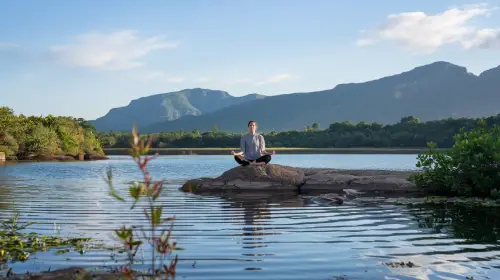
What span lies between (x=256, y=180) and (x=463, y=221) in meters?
7.99

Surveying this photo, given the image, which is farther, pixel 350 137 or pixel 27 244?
pixel 350 137

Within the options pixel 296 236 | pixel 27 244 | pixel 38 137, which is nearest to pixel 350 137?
pixel 38 137

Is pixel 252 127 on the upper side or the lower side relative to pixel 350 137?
lower

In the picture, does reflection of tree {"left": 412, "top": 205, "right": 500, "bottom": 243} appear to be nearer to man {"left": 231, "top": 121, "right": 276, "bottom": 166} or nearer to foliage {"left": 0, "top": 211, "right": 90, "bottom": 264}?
man {"left": 231, "top": 121, "right": 276, "bottom": 166}

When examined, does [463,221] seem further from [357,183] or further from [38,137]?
[38,137]

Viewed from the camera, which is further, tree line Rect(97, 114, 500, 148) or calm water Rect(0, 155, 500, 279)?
tree line Rect(97, 114, 500, 148)

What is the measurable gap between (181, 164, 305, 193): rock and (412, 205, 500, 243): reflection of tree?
5.25 m

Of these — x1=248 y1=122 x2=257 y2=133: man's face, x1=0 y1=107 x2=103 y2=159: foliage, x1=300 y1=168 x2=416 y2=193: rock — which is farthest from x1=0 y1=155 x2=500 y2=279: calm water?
x1=0 y1=107 x2=103 y2=159: foliage

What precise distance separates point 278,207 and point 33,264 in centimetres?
756

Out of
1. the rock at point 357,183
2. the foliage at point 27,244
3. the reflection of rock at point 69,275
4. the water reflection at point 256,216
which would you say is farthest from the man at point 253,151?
the reflection of rock at point 69,275

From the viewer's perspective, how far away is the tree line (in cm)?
10038

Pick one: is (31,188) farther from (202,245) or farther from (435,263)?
(435,263)

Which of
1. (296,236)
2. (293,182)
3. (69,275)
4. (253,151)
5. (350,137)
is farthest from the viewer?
(350,137)

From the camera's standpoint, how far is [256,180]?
1817 centimetres
